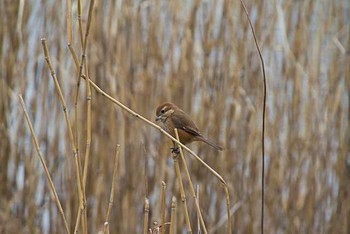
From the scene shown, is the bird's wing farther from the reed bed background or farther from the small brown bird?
the reed bed background

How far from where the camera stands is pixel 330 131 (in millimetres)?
2535

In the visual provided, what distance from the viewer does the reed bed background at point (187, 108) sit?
7.79 ft

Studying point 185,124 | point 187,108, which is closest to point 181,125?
point 185,124

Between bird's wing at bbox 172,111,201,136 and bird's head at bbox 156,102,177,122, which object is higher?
bird's head at bbox 156,102,177,122

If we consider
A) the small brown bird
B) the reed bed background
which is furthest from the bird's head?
the reed bed background

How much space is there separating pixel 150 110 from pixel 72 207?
1.44 feet

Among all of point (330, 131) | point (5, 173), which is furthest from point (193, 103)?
point (5, 173)

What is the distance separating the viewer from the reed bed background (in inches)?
93.5

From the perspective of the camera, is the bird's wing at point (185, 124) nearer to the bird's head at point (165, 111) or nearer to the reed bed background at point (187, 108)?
the bird's head at point (165, 111)

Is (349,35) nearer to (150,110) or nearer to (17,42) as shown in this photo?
(150,110)

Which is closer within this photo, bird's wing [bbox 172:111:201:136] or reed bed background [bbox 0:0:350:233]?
bird's wing [bbox 172:111:201:136]

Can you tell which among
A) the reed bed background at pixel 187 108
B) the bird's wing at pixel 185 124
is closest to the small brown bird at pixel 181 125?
the bird's wing at pixel 185 124

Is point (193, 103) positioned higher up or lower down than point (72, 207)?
higher up

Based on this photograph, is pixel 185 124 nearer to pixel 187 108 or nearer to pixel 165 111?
pixel 165 111
